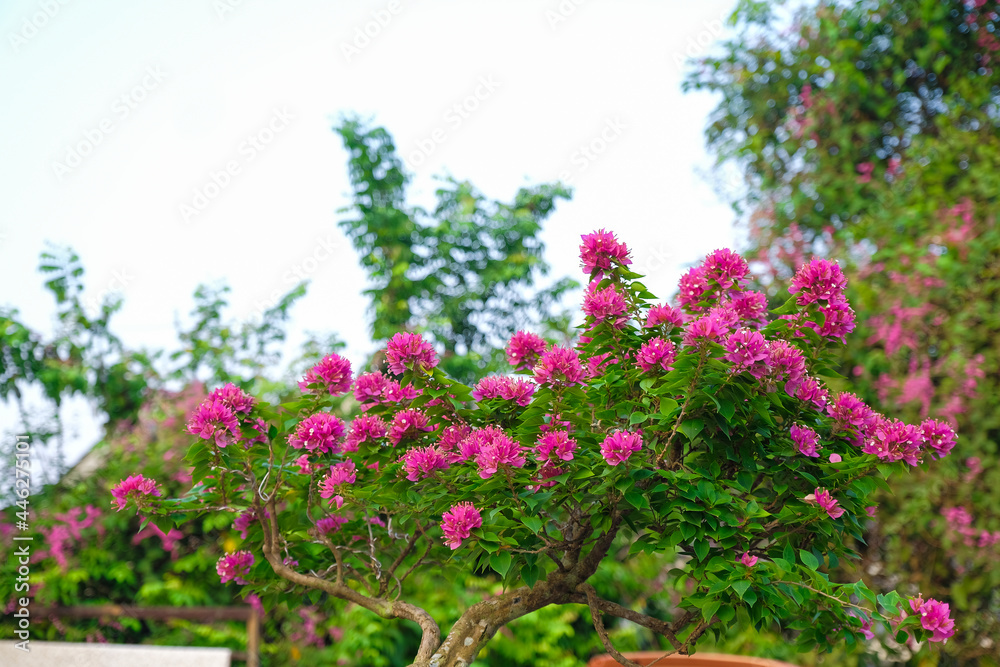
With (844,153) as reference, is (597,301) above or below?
below

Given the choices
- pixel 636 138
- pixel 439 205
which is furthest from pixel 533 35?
pixel 439 205

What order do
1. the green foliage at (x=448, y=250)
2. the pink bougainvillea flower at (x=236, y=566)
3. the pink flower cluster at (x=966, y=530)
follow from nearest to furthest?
the pink bougainvillea flower at (x=236, y=566), the pink flower cluster at (x=966, y=530), the green foliage at (x=448, y=250)

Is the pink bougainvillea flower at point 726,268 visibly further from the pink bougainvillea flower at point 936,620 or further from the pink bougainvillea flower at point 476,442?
the pink bougainvillea flower at point 936,620

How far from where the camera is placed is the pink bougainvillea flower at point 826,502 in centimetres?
133

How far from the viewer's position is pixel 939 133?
4855mm

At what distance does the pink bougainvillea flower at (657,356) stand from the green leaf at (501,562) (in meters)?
0.43

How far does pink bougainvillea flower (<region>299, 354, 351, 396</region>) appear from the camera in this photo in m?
1.59

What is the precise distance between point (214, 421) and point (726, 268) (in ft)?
3.69

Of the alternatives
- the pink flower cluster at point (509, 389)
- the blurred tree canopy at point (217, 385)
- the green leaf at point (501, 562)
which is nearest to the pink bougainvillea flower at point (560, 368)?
the pink flower cluster at point (509, 389)

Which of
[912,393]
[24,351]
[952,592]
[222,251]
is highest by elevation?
[222,251]

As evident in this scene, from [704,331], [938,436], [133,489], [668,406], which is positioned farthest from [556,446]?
[133,489]

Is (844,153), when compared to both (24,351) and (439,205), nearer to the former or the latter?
(439,205)

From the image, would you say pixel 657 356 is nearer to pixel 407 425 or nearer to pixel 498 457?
pixel 498 457

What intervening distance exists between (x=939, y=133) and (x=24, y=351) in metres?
6.30
